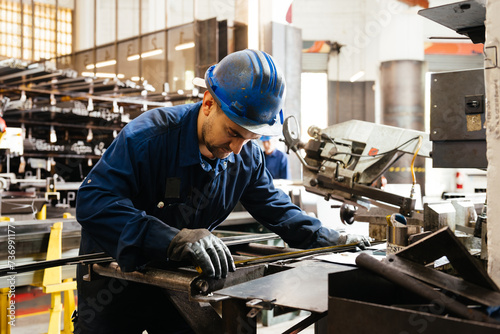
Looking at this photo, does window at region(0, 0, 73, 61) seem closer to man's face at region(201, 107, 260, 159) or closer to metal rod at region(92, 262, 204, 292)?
man's face at region(201, 107, 260, 159)

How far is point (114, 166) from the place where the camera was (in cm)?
147

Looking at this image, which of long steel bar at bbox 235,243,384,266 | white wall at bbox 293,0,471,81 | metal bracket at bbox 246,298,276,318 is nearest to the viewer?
metal bracket at bbox 246,298,276,318

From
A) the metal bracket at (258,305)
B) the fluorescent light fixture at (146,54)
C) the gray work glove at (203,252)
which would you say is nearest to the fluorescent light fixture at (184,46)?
the fluorescent light fixture at (146,54)

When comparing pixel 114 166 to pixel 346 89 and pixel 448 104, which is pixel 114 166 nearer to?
pixel 448 104

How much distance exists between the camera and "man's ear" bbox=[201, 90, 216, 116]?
158cm

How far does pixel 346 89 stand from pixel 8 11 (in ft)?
25.2

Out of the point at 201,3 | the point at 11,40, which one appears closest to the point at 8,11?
the point at 11,40

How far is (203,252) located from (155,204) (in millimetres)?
502

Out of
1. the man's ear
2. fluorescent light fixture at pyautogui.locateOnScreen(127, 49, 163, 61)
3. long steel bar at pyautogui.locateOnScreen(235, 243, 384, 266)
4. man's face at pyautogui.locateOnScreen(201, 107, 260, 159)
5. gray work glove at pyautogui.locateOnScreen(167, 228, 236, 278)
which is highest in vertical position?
fluorescent light fixture at pyautogui.locateOnScreen(127, 49, 163, 61)

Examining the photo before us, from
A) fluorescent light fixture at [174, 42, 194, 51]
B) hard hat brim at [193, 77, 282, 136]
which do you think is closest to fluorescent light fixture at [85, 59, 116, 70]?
fluorescent light fixture at [174, 42, 194, 51]

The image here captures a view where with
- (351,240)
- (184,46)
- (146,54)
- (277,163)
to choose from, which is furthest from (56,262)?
(146,54)

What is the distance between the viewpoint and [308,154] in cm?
252

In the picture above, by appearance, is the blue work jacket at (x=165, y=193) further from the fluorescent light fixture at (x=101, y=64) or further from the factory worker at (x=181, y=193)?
the fluorescent light fixture at (x=101, y=64)

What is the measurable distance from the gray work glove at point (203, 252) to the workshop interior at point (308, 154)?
35 mm
